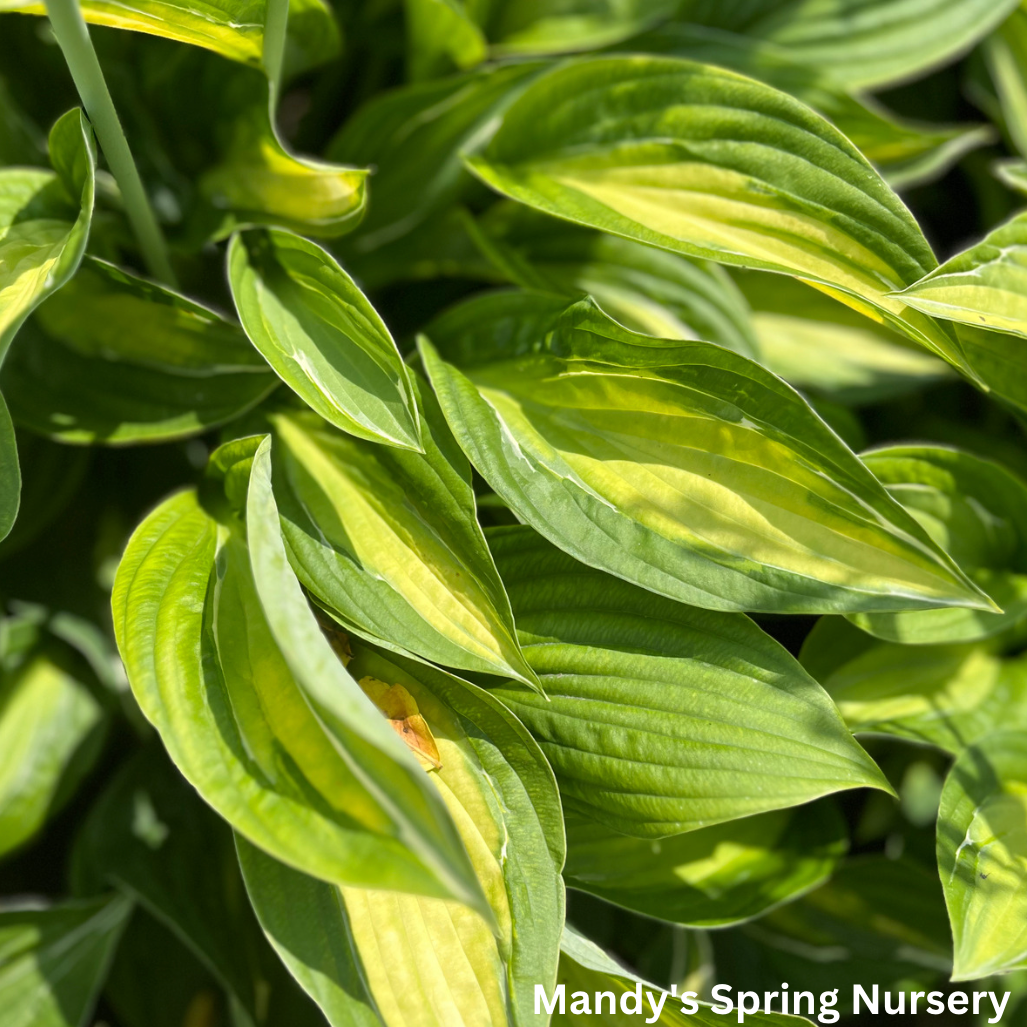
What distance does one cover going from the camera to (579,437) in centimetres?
67

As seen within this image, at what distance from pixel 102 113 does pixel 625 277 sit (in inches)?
18.0

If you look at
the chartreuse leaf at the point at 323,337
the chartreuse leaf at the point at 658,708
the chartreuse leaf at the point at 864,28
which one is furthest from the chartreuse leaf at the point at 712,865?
the chartreuse leaf at the point at 864,28

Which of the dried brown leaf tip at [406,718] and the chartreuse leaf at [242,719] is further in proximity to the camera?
the dried brown leaf tip at [406,718]

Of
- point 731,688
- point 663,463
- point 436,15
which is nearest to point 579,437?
point 663,463

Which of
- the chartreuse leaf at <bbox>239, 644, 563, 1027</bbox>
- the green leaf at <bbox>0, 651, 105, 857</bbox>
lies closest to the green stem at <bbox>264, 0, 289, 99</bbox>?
the chartreuse leaf at <bbox>239, 644, 563, 1027</bbox>

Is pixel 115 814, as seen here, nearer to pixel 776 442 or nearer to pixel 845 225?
pixel 776 442

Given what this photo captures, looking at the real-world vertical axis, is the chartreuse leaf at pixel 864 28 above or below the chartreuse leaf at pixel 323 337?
above

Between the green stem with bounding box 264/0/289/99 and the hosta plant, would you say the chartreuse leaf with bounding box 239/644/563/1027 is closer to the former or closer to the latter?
the hosta plant

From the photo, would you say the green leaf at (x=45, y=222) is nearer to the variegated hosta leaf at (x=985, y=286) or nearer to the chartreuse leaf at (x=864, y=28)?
the variegated hosta leaf at (x=985, y=286)

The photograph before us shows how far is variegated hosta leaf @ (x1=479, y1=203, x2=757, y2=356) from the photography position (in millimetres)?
833

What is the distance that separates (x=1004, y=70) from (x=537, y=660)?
85 centimetres

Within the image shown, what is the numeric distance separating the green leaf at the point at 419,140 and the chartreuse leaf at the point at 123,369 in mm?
246

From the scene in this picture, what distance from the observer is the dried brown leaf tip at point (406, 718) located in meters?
0.61

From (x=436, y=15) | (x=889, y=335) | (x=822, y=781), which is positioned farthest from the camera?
(x=889, y=335)
